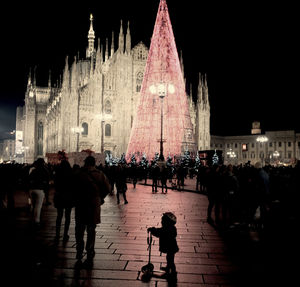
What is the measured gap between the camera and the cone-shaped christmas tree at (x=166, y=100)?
79.9 feet

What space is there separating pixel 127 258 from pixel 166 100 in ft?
75.7

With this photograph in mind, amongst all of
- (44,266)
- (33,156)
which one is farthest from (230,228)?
(33,156)

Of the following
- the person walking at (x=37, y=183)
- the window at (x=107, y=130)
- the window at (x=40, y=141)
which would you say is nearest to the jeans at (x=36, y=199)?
the person walking at (x=37, y=183)

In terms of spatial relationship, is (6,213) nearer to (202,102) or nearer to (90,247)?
(90,247)

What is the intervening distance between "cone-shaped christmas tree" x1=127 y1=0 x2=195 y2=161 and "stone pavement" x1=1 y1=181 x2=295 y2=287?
16.7 meters

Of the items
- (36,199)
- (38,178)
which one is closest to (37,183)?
(38,178)

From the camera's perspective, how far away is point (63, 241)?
638 centimetres

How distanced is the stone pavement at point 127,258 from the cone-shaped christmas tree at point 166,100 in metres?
16.7

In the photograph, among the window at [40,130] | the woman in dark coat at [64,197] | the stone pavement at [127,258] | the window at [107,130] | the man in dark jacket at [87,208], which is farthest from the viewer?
the window at [40,130]

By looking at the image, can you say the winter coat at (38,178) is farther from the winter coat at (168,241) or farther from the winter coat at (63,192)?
the winter coat at (168,241)

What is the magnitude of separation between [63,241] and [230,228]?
3.97m

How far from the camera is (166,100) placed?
2753 cm

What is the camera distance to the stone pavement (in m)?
4.31

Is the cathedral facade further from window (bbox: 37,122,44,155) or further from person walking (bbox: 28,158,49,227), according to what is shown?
person walking (bbox: 28,158,49,227)
